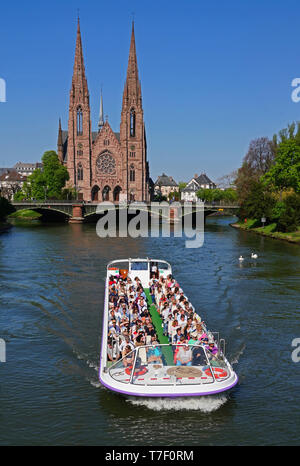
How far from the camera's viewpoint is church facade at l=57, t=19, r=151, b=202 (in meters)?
130

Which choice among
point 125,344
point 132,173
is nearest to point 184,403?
point 125,344

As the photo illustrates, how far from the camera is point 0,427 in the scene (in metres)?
15.0

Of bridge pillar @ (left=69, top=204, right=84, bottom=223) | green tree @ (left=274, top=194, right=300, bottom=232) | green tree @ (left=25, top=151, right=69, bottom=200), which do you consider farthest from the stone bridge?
green tree @ (left=274, top=194, right=300, bottom=232)

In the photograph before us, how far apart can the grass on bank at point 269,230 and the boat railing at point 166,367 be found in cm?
4726

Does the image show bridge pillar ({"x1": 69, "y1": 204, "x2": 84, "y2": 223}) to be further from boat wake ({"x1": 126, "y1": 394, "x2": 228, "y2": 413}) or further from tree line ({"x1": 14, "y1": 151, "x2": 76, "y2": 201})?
boat wake ({"x1": 126, "y1": 394, "x2": 228, "y2": 413})

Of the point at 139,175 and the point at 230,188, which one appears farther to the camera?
the point at 230,188

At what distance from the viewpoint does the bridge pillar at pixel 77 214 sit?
3868 inches

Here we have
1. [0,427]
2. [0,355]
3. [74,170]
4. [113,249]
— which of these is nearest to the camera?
[0,427]

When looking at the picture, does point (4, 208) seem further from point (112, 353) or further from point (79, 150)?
point (112, 353)
